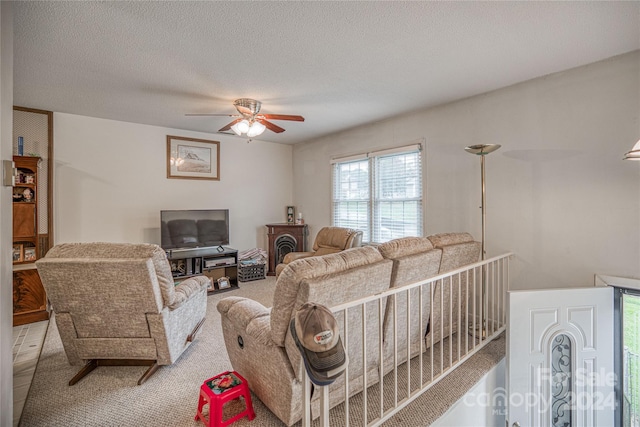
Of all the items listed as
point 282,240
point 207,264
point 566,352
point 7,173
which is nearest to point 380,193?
point 282,240

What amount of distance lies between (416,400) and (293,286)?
3.91 feet

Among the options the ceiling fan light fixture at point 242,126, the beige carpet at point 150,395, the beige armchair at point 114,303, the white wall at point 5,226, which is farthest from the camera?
the ceiling fan light fixture at point 242,126

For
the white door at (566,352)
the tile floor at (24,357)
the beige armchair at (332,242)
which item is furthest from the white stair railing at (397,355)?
the tile floor at (24,357)

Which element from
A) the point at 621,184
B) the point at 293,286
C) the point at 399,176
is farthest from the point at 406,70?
the point at 293,286

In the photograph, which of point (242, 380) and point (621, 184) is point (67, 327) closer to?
point (242, 380)

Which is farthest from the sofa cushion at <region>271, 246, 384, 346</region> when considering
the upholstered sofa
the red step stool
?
Result: the red step stool

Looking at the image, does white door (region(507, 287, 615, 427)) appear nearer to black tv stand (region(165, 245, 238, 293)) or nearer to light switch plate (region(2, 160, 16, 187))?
light switch plate (region(2, 160, 16, 187))

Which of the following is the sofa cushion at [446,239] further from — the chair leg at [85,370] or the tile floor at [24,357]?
the tile floor at [24,357]

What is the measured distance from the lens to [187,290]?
2414 mm

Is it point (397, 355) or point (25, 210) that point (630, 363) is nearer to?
point (397, 355)

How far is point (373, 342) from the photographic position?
6.20 feet

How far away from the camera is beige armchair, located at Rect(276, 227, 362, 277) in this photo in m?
4.22

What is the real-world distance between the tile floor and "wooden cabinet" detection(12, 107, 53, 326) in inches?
9.6

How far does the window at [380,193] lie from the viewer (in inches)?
154
